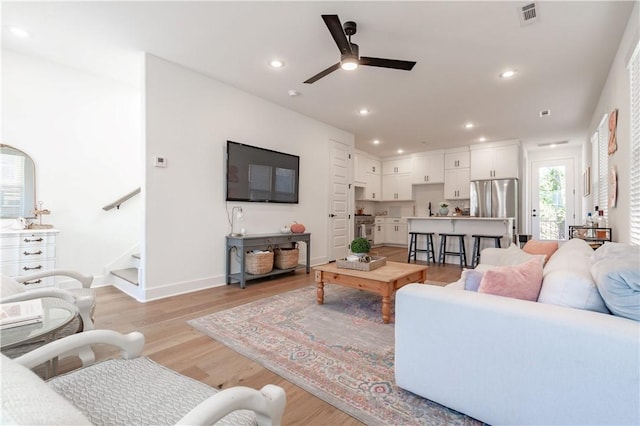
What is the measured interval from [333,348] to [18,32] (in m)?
4.19

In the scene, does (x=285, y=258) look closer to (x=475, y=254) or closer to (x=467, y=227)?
(x=475, y=254)

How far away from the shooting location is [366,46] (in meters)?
3.01

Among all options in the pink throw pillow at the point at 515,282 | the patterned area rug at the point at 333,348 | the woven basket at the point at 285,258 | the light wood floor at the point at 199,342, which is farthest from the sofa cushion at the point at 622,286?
the woven basket at the point at 285,258

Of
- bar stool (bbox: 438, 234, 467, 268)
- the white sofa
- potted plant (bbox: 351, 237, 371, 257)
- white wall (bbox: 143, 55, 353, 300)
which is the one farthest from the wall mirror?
bar stool (bbox: 438, 234, 467, 268)

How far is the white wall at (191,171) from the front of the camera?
10.6 ft

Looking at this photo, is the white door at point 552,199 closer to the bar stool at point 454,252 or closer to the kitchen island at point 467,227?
the kitchen island at point 467,227

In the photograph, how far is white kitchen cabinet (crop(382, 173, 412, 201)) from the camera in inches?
325

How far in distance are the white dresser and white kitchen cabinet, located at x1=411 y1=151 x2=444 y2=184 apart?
7519mm

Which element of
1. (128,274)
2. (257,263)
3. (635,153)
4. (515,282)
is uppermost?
(635,153)

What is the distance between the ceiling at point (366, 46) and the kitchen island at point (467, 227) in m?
1.96

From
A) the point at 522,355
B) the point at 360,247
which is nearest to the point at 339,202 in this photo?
the point at 360,247

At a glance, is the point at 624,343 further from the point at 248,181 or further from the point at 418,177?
the point at 418,177

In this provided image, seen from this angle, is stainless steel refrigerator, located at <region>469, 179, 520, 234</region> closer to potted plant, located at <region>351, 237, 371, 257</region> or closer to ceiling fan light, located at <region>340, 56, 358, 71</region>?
potted plant, located at <region>351, 237, 371, 257</region>

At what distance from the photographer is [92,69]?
3.59 metres
